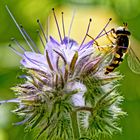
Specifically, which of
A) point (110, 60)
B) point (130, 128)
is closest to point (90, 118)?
point (110, 60)

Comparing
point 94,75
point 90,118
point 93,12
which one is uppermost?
point 93,12

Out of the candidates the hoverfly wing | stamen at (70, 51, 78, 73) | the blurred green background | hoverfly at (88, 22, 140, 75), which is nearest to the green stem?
stamen at (70, 51, 78, 73)

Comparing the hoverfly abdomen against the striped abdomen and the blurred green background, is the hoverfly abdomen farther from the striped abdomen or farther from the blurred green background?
the blurred green background

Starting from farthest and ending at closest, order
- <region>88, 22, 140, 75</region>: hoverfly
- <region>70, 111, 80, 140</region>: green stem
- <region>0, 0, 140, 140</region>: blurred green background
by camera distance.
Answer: <region>0, 0, 140, 140</region>: blurred green background → <region>88, 22, 140, 75</region>: hoverfly → <region>70, 111, 80, 140</region>: green stem

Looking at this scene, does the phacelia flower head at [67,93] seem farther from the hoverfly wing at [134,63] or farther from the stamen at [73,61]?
the hoverfly wing at [134,63]

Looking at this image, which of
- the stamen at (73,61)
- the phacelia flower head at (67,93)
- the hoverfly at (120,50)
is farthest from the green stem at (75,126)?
the hoverfly at (120,50)

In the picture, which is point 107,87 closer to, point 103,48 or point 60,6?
point 103,48
